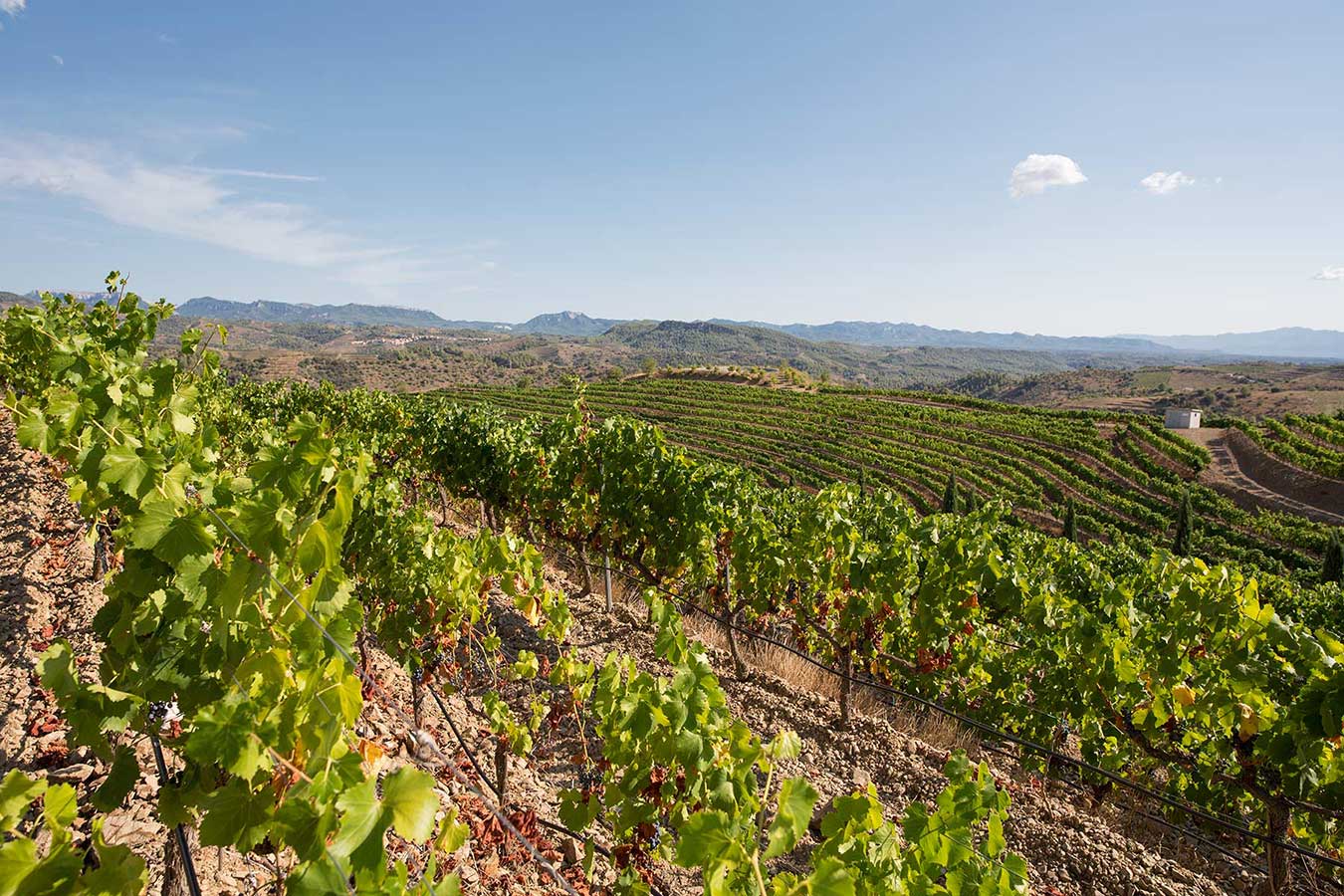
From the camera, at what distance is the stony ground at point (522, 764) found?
339 centimetres

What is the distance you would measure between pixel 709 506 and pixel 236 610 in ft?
19.4

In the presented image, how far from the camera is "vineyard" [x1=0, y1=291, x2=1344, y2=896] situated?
1.87m

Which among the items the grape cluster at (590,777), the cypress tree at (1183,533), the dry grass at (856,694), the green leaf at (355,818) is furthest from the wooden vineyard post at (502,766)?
the cypress tree at (1183,533)

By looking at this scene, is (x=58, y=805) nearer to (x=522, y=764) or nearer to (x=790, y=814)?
(x=790, y=814)

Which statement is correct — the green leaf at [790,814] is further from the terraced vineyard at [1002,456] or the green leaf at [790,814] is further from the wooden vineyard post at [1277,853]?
the terraced vineyard at [1002,456]

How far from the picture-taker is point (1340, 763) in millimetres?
3561

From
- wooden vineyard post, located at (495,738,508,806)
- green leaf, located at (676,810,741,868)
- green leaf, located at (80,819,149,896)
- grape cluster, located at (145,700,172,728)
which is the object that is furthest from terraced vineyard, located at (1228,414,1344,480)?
green leaf, located at (80,819,149,896)

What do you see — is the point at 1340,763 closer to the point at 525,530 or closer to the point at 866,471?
the point at 525,530

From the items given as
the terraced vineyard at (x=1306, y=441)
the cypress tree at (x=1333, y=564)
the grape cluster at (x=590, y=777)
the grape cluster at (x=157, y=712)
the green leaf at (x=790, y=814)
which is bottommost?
the cypress tree at (x=1333, y=564)

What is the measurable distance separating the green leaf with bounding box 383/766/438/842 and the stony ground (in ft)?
3.57

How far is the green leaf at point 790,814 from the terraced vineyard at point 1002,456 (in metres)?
30.7

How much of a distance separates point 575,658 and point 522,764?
87 cm

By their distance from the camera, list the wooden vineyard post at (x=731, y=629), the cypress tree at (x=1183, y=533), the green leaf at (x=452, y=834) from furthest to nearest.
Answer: the cypress tree at (x=1183, y=533) < the wooden vineyard post at (x=731, y=629) < the green leaf at (x=452, y=834)

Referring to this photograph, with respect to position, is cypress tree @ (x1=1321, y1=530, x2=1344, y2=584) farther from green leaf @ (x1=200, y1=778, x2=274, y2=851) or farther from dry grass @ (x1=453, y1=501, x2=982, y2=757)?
green leaf @ (x1=200, y1=778, x2=274, y2=851)
